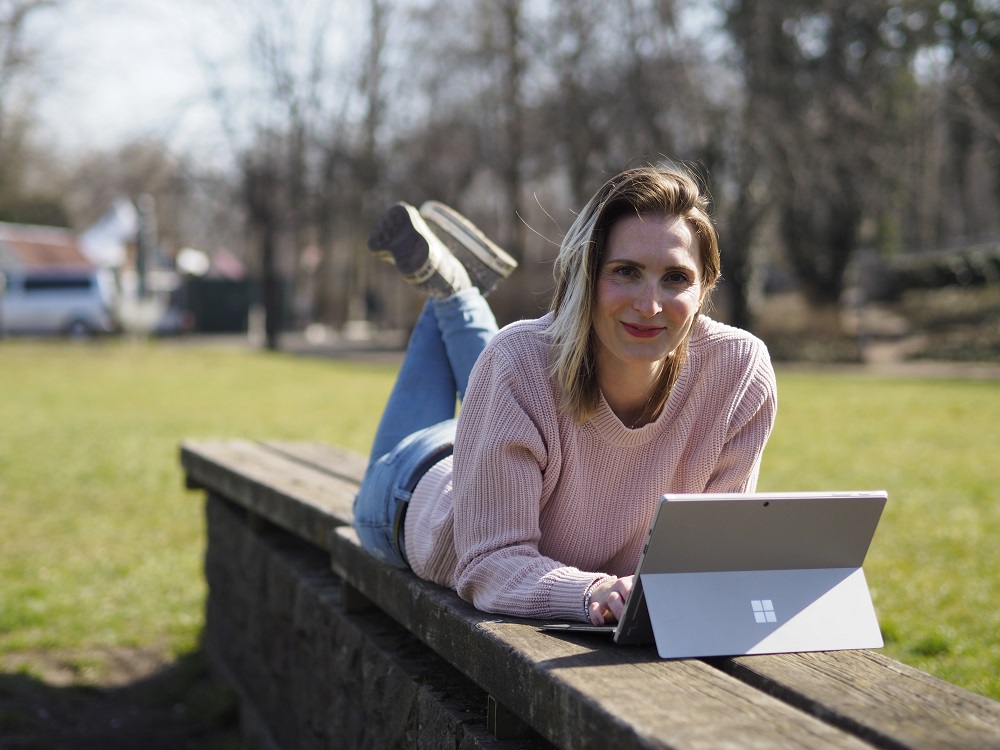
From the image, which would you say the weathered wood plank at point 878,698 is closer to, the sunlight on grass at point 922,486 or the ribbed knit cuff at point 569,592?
the ribbed knit cuff at point 569,592

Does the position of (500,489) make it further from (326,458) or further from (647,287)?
(326,458)

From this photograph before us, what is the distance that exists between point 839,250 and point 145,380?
50.5 feet

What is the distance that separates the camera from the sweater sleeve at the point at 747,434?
7.91 ft

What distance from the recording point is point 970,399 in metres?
12.9

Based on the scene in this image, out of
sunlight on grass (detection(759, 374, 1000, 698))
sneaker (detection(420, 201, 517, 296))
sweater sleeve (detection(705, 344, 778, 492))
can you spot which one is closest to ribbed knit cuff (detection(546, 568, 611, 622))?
sweater sleeve (detection(705, 344, 778, 492))

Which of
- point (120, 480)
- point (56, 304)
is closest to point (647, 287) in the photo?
point (120, 480)

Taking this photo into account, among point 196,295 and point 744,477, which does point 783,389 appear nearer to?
point 744,477

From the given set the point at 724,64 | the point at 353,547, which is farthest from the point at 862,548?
the point at 724,64

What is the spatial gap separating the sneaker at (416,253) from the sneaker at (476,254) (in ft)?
0.53

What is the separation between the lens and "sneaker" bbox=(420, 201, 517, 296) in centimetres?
359

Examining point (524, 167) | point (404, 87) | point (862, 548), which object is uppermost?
point (404, 87)

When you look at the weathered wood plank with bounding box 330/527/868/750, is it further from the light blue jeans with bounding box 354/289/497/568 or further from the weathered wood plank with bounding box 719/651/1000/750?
the light blue jeans with bounding box 354/289/497/568

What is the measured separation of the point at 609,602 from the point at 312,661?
1.65 meters

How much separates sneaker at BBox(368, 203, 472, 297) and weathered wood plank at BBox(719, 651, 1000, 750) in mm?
1679
